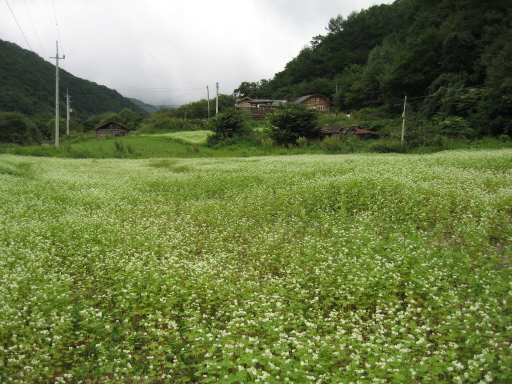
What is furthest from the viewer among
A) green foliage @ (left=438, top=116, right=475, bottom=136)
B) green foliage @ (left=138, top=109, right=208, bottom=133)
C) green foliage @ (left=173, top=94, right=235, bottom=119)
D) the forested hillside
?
green foliage @ (left=173, top=94, right=235, bottom=119)

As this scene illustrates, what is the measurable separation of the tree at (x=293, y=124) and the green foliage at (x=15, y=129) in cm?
6063

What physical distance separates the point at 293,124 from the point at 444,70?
106 ft

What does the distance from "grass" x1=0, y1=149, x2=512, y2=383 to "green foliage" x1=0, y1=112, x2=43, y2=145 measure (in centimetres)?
7545

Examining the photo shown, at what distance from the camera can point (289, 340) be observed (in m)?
4.70

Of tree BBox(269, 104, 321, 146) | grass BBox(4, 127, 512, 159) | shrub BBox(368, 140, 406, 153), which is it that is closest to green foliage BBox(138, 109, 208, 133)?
grass BBox(4, 127, 512, 159)

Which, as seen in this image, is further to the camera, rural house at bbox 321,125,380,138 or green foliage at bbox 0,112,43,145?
green foliage at bbox 0,112,43,145

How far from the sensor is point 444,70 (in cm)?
5612

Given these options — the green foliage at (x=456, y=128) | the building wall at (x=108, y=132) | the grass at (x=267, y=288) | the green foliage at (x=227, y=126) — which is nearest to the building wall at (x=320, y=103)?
the building wall at (x=108, y=132)

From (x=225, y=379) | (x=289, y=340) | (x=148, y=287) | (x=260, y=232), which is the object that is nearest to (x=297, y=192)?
(x=260, y=232)

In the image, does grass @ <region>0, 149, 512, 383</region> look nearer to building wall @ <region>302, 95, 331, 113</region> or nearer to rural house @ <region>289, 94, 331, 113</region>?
rural house @ <region>289, 94, 331, 113</region>

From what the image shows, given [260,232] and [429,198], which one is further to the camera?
[429,198]

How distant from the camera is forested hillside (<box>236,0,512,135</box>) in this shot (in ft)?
127

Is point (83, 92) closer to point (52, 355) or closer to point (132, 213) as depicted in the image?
point (132, 213)

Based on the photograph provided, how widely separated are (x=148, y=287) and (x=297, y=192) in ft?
26.7
